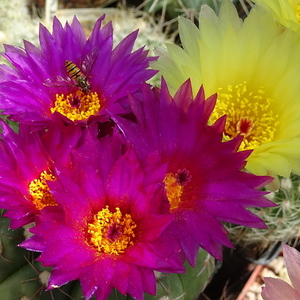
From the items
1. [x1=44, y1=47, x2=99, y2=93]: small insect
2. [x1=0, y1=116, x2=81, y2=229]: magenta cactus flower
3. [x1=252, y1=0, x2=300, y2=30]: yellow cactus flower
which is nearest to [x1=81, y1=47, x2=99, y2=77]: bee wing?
[x1=44, y1=47, x2=99, y2=93]: small insect

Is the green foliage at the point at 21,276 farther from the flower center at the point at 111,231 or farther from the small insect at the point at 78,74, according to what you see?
the small insect at the point at 78,74

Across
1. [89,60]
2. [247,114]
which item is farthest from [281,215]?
[89,60]

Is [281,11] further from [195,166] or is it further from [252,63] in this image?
[195,166]

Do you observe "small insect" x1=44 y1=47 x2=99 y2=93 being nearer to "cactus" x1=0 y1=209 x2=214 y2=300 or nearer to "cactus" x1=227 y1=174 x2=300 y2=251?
"cactus" x1=0 y1=209 x2=214 y2=300

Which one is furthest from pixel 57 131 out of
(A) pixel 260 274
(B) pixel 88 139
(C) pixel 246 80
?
(A) pixel 260 274

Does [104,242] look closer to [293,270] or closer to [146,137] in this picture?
[146,137]

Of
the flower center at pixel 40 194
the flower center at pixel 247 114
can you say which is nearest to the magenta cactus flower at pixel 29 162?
the flower center at pixel 40 194
